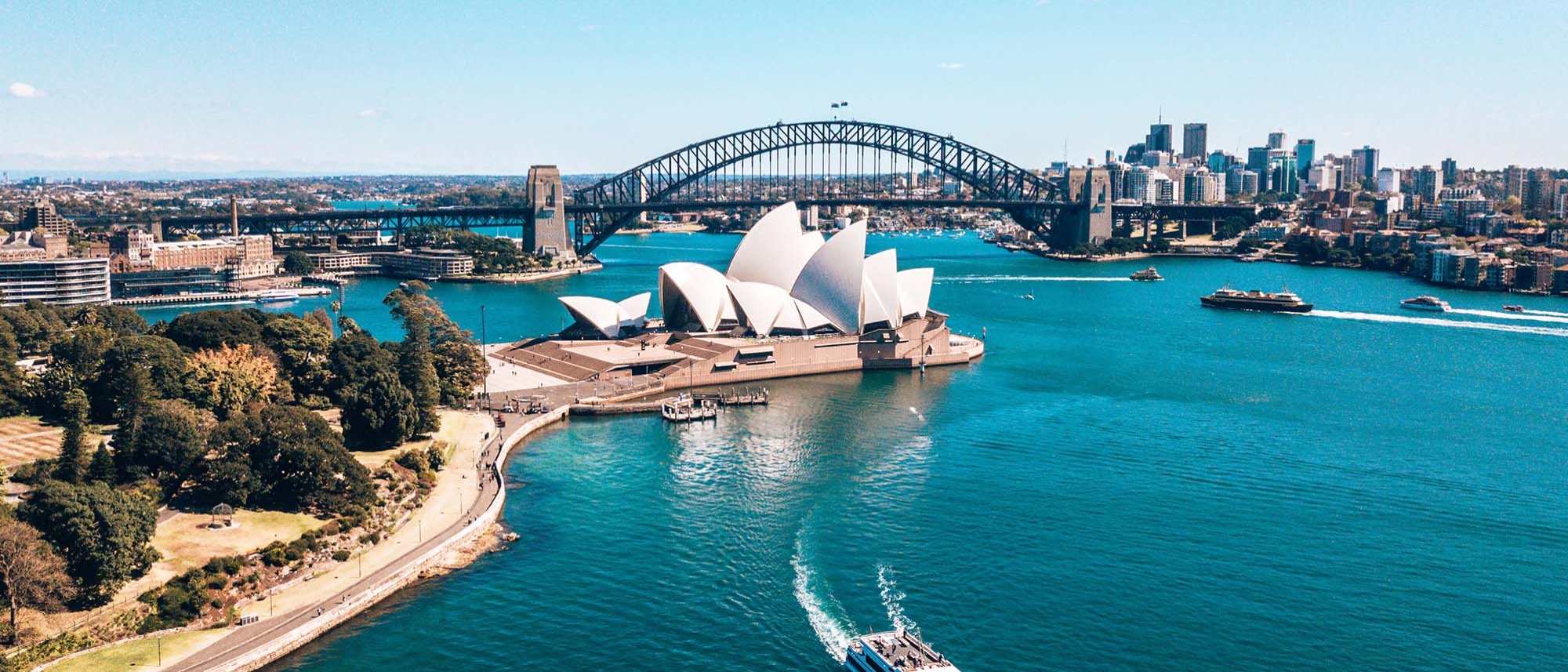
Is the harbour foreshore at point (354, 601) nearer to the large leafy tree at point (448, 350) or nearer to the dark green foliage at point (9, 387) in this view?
the large leafy tree at point (448, 350)

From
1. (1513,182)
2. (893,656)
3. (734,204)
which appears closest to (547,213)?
(734,204)

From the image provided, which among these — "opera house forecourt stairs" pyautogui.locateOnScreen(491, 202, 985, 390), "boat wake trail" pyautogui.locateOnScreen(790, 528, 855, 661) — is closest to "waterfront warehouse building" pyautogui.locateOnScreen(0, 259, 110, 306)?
"opera house forecourt stairs" pyautogui.locateOnScreen(491, 202, 985, 390)

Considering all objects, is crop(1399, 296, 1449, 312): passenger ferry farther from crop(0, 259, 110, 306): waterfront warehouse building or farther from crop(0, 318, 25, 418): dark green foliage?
crop(0, 259, 110, 306): waterfront warehouse building

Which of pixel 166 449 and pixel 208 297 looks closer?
pixel 166 449

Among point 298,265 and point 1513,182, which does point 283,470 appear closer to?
point 298,265

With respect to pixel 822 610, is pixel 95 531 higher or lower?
higher

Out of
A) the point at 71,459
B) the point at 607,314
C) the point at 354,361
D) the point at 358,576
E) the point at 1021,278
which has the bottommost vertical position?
the point at 358,576

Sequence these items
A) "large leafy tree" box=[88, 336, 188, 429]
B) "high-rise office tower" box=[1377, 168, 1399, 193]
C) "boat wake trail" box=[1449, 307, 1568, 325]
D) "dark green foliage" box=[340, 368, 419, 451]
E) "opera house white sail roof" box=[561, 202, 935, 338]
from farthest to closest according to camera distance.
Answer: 1. "high-rise office tower" box=[1377, 168, 1399, 193]
2. "boat wake trail" box=[1449, 307, 1568, 325]
3. "opera house white sail roof" box=[561, 202, 935, 338]
4. "large leafy tree" box=[88, 336, 188, 429]
5. "dark green foliage" box=[340, 368, 419, 451]
